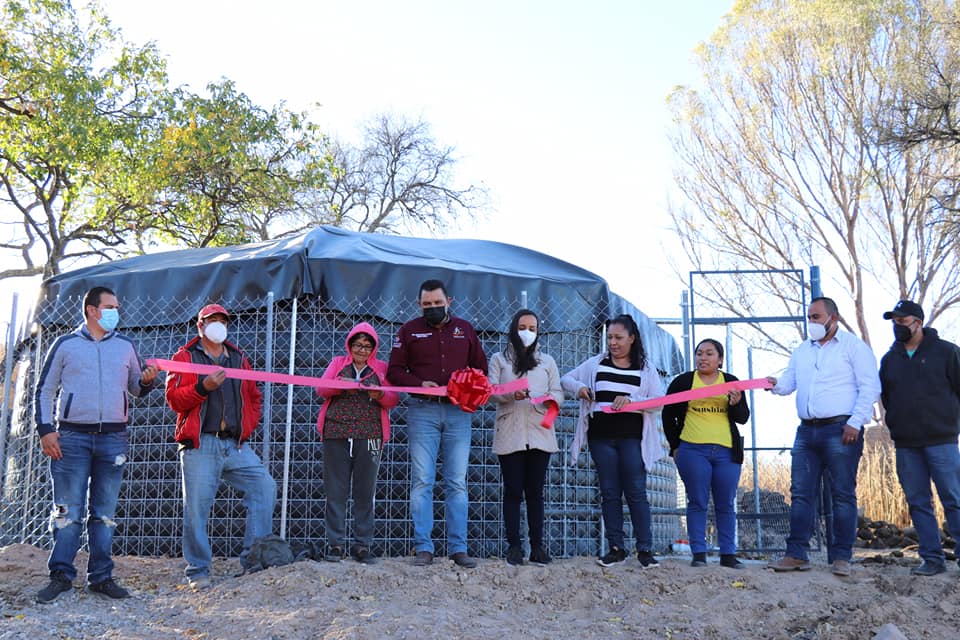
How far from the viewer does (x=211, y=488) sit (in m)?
5.87

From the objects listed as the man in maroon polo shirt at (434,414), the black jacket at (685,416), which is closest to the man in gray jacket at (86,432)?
the man in maroon polo shirt at (434,414)

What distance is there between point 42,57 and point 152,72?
1.90 m

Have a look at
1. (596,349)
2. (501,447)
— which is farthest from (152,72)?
(501,447)

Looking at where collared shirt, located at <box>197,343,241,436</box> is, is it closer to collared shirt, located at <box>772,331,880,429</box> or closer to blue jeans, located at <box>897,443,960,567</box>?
collared shirt, located at <box>772,331,880,429</box>

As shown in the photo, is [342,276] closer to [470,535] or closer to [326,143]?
[470,535]

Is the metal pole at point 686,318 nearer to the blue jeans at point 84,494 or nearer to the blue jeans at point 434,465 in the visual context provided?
the blue jeans at point 434,465

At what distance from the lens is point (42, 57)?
15312mm

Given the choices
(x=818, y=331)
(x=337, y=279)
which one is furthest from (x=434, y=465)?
(x=818, y=331)

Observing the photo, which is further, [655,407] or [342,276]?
[342,276]

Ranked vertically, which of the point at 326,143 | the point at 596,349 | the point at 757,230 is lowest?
the point at 596,349

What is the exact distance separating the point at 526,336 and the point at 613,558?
5.44 ft

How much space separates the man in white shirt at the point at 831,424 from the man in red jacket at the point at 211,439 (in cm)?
358

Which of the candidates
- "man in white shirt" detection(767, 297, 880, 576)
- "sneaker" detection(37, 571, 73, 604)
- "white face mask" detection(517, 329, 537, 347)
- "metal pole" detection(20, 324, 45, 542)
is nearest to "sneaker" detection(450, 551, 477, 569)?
"white face mask" detection(517, 329, 537, 347)

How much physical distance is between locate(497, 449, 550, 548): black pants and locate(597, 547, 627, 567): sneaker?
44 cm
